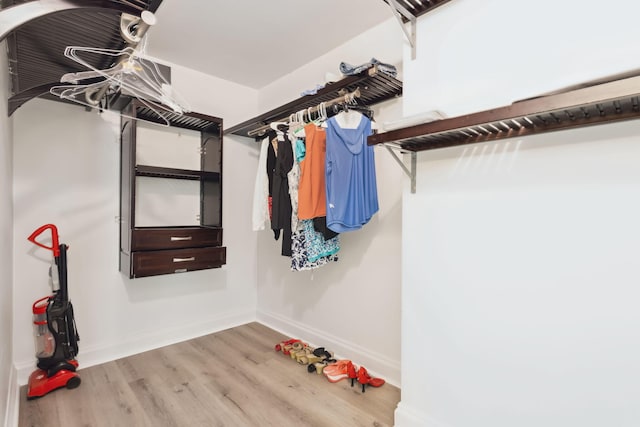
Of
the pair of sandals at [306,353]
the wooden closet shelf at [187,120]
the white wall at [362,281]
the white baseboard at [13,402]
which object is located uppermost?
the wooden closet shelf at [187,120]

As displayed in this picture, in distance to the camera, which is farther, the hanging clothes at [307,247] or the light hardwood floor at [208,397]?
the hanging clothes at [307,247]

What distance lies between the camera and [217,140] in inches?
107

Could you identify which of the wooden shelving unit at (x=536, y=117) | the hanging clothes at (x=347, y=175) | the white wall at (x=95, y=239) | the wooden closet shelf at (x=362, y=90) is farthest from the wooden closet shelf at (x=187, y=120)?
the wooden shelving unit at (x=536, y=117)

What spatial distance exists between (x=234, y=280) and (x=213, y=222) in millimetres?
743

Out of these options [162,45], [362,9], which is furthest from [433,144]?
[162,45]

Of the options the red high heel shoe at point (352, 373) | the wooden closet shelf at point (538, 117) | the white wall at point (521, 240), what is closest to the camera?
the wooden closet shelf at point (538, 117)

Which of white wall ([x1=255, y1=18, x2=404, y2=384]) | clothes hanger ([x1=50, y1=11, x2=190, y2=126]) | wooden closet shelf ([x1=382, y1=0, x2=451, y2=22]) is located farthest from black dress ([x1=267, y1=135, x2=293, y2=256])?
wooden closet shelf ([x1=382, y1=0, x2=451, y2=22])

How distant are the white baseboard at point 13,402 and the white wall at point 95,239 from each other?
0.67 ft

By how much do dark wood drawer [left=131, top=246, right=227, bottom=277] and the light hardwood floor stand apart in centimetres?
71

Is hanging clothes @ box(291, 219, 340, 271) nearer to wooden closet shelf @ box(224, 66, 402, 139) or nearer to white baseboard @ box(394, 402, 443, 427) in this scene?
wooden closet shelf @ box(224, 66, 402, 139)

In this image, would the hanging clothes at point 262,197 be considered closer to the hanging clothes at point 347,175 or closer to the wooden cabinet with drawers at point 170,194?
the wooden cabinet with drawers at point 170,194

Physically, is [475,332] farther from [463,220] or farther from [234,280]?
[234,280]

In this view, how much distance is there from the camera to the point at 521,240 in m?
1.25

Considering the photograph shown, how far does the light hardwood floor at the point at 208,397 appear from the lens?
1.74m
